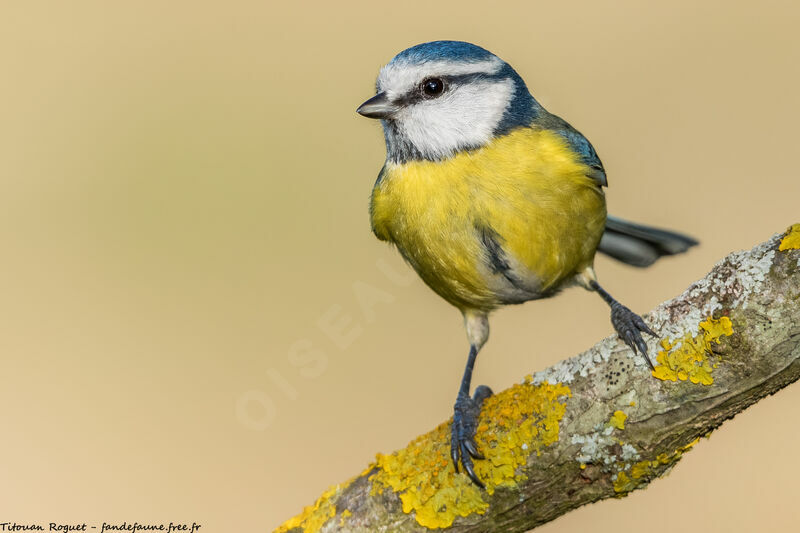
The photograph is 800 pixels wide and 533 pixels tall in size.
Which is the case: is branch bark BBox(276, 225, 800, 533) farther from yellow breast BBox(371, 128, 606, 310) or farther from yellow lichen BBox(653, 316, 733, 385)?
yellow breast BBox(371, 128, 606, 310)

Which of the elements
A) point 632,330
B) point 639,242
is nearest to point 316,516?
point 632,330

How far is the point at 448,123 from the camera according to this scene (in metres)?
2.99

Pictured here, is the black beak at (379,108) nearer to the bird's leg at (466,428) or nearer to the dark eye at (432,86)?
the dark eye at (432,86)

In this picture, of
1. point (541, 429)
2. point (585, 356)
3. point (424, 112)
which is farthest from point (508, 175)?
point (541, 429)

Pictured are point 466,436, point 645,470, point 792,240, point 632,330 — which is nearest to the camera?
point 792,240

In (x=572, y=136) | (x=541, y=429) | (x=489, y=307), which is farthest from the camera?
(x=489, y=307)

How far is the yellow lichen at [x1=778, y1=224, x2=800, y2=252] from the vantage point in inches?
83.1

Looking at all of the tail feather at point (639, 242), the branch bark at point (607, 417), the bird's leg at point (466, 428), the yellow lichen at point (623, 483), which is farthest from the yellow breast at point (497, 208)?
the yellow lichen at point (623, 483)

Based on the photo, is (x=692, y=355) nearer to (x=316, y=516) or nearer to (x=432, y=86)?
(x=316, y=516)

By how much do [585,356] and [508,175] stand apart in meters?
0.83

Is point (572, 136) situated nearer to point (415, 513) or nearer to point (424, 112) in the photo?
point (424, 112)

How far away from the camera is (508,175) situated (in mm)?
2928

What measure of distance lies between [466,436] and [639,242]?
194 centimetres

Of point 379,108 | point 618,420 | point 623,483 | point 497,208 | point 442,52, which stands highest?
point 442,52
